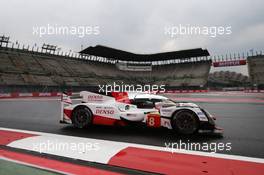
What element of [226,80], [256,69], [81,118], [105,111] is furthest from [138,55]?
[105,111]

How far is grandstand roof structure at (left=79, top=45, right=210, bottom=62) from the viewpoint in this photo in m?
53.2

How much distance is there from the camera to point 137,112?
6.02m

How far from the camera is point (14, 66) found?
128 ft

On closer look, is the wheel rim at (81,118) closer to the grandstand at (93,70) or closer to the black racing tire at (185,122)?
the black racing tire at (185,122)

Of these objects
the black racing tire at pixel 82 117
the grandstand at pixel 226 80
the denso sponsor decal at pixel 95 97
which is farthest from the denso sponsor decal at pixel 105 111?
the grandstand at pixel 226 80

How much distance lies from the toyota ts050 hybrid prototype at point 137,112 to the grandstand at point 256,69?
45450 mm

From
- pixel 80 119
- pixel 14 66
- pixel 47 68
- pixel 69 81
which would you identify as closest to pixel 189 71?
pixel 69 81

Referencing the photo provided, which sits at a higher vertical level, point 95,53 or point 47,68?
point 95,53

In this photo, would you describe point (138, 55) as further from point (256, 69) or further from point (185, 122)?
point (185, 122)

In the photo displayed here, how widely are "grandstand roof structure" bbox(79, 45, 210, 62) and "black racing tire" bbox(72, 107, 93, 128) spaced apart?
4630 cm

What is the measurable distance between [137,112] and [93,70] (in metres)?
48.6

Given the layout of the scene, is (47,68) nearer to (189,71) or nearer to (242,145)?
(189,71)

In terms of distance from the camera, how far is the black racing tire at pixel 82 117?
6.47 m

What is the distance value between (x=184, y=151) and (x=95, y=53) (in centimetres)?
5306
